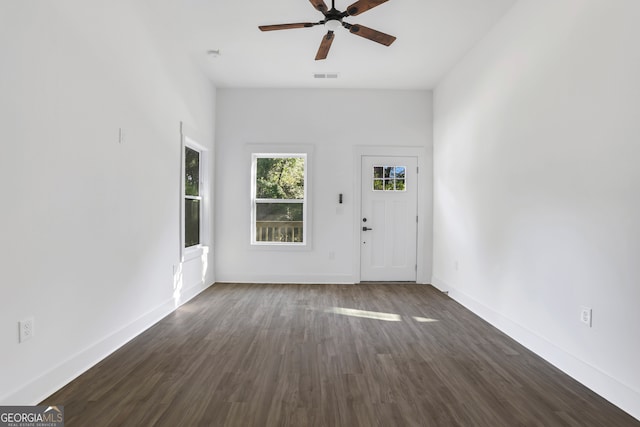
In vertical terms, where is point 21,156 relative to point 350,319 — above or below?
above

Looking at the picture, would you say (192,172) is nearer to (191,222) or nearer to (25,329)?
(191,222)

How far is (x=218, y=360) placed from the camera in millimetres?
2785

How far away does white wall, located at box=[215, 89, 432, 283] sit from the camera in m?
5.71

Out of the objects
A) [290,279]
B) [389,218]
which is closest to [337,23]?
[389,218]

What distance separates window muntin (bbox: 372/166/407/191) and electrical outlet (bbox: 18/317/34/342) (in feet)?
14.9

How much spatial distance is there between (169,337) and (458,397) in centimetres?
239

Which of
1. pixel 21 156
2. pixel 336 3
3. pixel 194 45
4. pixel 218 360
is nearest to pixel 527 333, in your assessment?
pixel 218 360

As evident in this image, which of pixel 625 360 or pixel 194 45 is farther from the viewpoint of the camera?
pixel 194 45

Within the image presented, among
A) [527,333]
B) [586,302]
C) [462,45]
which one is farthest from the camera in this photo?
[462,45]

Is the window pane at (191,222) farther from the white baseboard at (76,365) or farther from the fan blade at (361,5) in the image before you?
the fan blade at (361,5)

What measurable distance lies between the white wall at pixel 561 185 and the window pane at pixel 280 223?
2.51 meters

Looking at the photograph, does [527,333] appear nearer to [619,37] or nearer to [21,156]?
[619,37]

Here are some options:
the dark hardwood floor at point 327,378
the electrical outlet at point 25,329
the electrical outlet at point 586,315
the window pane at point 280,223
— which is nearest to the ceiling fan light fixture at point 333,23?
the dark hardwood floor at point 327,378

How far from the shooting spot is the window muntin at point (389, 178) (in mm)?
5781
